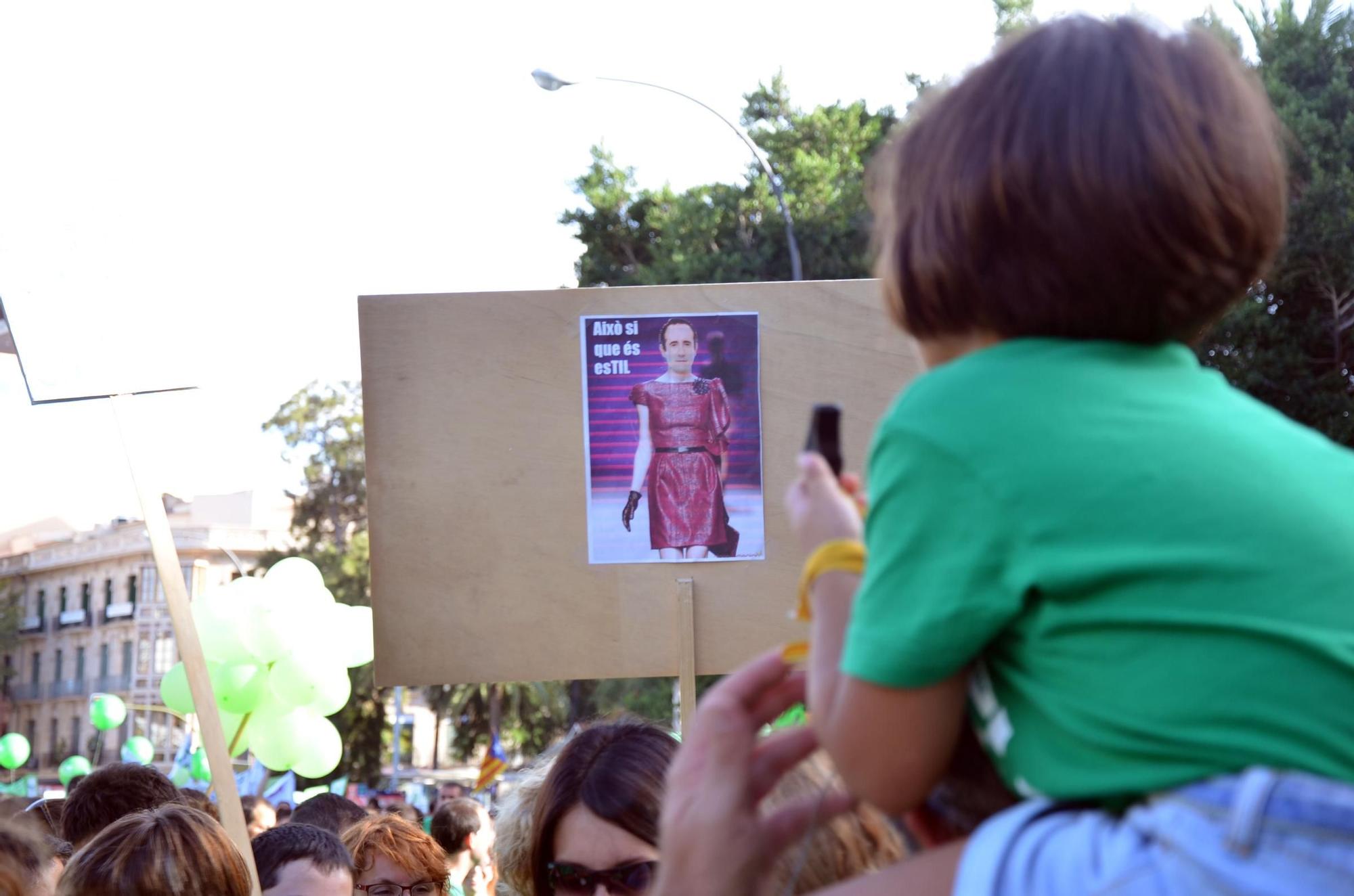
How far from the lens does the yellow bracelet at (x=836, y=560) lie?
3.84 feet

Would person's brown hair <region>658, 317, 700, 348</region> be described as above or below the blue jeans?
above

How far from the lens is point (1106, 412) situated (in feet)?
3.63

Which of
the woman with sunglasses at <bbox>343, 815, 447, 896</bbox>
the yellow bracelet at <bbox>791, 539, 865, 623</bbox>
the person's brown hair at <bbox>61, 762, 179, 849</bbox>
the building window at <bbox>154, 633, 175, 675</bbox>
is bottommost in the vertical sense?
the building window at <bbox>154, 633, 175, 675</bbox>

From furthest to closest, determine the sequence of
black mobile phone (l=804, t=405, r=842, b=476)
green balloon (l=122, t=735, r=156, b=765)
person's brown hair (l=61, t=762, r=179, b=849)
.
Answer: green balloon (l=122, t=735, r=156, b=765), person's brown hair (l=61, t=762, r=179, b=849), black mobile phone (l=804, t=405, r=842, b=476)

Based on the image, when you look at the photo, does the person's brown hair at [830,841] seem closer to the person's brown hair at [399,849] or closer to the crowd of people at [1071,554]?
Answer: the crowd of people at [1071,554]

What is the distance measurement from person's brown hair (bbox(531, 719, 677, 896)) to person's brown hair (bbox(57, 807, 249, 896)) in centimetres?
73

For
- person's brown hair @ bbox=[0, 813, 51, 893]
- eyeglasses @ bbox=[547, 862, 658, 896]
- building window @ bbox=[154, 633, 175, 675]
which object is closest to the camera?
eyeglasses @ bbox=[547, 862, 658, 896]

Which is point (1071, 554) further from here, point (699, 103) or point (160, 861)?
point (699, 103)

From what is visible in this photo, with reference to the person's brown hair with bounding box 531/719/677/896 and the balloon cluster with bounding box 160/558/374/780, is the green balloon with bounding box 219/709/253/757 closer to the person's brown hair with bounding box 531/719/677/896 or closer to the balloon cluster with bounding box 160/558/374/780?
the balloon cluster with bounding box 160/558/374/780

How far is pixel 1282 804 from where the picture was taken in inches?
39.0

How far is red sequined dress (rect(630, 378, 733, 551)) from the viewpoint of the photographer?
3.43m

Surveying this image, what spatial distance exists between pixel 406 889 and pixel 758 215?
60.5 ft

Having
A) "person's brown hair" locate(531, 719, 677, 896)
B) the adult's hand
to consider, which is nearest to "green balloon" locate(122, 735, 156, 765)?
"person's brown hair" locate(531, 719, 677, 896)

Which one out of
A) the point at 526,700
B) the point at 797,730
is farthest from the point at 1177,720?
the point at 526,700
